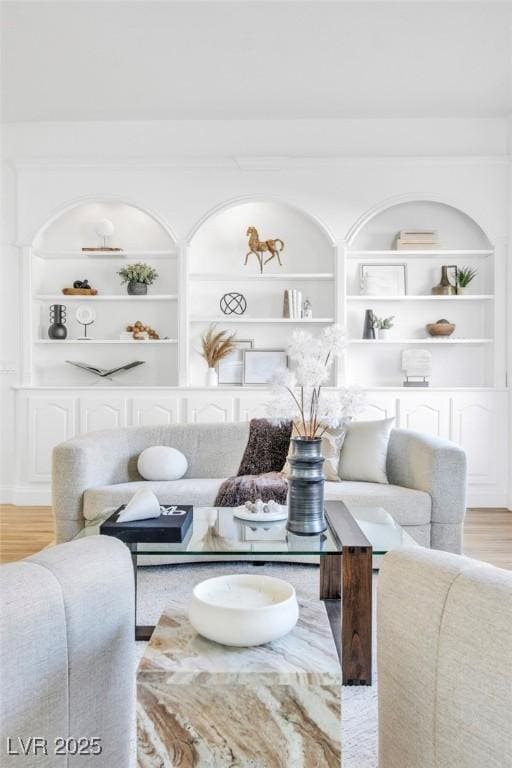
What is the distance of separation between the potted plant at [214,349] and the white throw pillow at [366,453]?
5.48 ft

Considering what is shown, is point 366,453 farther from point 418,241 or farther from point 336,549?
point 418,241

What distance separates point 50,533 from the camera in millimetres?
3707

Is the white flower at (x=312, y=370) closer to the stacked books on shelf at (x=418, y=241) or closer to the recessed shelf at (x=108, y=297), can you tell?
the recessed shelf at (x=108, y=297)

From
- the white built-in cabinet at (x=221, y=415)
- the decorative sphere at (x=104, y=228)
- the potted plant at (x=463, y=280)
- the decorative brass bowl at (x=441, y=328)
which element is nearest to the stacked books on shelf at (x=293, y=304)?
the white built-in cabinet at (x=221, y=415)

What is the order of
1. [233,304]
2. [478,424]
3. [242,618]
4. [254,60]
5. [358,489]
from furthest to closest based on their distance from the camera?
[233,304]
[478,424]
[254,60]
[358,489]
[242,618]

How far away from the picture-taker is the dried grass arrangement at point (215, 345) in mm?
4672

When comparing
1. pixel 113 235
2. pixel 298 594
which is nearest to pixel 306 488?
pixel 298 594

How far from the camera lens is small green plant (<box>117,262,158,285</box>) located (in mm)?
4699

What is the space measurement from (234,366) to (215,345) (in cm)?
26

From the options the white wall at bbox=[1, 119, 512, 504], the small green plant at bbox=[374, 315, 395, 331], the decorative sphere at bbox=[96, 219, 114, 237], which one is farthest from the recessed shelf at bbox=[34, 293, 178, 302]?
the small green plant at bbox=[374, 315, 395, 331]

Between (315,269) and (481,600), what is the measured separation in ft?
13.7

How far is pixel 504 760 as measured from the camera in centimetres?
79

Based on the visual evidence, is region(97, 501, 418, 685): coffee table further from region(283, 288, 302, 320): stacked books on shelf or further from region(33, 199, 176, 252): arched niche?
region(33, 199, 176, 252): arched niche

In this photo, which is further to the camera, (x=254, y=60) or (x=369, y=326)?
(x=369, y=326)
